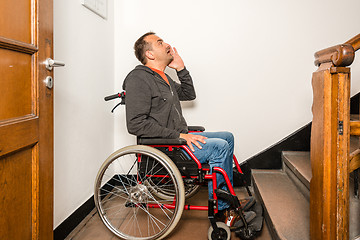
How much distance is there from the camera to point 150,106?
1747 mm

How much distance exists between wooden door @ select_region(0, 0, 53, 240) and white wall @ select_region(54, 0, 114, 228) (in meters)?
0.47

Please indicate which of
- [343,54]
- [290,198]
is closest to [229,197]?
[290,198]

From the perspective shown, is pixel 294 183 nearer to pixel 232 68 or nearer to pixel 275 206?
pixel 275 206

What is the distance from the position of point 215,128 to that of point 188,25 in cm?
87

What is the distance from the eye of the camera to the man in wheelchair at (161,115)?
5.49ft

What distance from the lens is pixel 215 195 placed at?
5.30 feet

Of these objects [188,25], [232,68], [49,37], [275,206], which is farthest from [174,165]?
[188,25]

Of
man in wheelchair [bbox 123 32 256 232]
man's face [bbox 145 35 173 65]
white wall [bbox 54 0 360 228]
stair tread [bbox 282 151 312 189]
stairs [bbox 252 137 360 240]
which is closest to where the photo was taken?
stairs [bbox 252 137 360 240]

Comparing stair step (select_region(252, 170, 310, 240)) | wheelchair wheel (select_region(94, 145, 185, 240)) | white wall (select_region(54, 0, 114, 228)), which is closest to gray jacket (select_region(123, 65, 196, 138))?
wheelchair wheel (select_region(94, 145, 185, 240))

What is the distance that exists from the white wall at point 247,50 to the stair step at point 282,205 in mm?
306

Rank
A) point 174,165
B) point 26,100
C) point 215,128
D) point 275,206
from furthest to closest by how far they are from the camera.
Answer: point 215,128
point 275,206
point 174,165
point 26,100

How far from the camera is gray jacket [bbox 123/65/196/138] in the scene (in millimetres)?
1680

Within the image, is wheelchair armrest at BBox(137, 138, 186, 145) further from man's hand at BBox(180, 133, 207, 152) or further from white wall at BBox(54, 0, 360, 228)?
white wall at BBox(54, 0, 360, 228)

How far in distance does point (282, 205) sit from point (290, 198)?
0.14m
